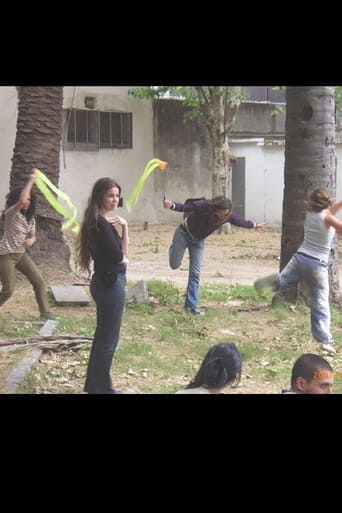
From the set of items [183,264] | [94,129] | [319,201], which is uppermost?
[94,129]

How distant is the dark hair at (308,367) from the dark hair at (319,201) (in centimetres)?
83

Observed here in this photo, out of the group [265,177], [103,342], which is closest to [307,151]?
[265,177]

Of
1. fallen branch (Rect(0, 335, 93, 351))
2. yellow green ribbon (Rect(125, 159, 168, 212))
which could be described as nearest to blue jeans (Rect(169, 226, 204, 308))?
yellow green ribbon (Rect(125, 159, 168, 212))

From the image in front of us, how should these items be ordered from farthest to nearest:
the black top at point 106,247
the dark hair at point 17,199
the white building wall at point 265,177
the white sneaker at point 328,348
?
the white building wall at point 265,177, the white sneaker at point 328,348, the dark hair at point 17,199, the black top at point 106,247

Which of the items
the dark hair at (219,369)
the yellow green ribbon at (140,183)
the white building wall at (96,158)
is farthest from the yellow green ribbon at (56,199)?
the dark hair at (219,369)

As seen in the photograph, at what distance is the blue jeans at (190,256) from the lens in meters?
4.67

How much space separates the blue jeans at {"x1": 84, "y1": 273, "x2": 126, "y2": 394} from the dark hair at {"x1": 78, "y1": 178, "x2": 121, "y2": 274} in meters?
0.15

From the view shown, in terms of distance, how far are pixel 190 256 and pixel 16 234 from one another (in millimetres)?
990

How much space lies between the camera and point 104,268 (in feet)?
14.2

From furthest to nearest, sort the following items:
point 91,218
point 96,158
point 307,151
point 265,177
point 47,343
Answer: point 265,177 → point 307,151 → point 96,158 → point 47,343 → point 91,218

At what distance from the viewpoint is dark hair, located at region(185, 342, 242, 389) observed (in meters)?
4.45

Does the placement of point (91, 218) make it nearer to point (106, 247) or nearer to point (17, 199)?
point (106, 247)

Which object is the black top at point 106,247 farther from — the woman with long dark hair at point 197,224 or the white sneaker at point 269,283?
the white sneaker at point 269,283
